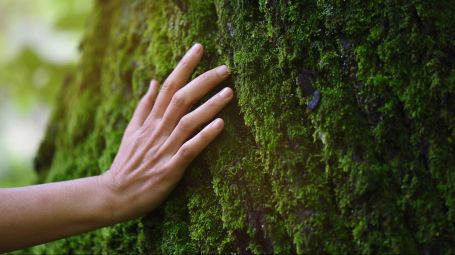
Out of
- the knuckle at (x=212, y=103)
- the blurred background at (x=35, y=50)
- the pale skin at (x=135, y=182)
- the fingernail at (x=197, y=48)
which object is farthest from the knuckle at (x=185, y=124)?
the blurred background at (x=35, y=50)

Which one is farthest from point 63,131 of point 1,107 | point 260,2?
point 1,107

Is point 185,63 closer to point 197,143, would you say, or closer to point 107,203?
point 197,143

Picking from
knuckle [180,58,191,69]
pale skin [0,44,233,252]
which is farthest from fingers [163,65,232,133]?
knuckle [180,58,191,69]

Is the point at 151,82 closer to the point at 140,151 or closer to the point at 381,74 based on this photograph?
the point at 140,151

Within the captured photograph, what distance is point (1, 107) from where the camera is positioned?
8305 millimetres

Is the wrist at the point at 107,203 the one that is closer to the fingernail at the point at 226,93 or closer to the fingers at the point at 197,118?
the fingers at the point at 197,118

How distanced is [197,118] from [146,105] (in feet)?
1.48

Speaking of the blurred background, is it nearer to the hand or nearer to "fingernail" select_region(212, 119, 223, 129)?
the hand

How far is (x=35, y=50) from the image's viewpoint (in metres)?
6.29

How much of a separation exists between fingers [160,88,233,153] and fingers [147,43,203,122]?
0.21 m

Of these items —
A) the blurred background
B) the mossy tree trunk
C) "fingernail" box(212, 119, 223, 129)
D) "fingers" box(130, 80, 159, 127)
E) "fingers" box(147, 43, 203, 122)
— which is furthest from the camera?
the blurred background

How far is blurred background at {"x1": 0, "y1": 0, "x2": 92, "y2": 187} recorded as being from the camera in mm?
5832

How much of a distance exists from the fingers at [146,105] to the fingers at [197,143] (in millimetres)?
401

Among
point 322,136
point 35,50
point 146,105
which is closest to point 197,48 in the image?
point 146,105
